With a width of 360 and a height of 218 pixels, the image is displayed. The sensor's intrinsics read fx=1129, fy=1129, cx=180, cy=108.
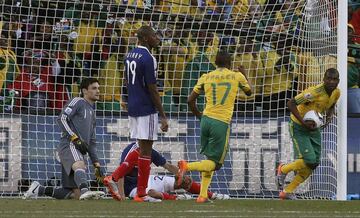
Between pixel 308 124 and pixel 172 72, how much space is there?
2676mm

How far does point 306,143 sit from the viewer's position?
42.5 feet

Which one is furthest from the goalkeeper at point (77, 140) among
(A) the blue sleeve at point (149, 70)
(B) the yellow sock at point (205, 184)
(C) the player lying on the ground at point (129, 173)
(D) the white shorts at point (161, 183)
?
(A) the blue sleeve at point (149, 70)

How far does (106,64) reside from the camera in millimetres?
14859

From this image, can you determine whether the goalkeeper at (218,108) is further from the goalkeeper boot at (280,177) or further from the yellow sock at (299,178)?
the goalkeeper boot at (280,177)

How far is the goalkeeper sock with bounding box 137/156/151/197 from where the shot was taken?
1143 centimetres

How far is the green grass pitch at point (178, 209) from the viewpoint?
916cm

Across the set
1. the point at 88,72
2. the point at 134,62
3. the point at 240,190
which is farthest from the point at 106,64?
the point at 134,62

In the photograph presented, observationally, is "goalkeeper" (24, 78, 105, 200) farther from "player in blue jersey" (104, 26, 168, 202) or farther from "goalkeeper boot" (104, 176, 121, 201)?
"player in blue jersey" (104, 26, 168, 202)

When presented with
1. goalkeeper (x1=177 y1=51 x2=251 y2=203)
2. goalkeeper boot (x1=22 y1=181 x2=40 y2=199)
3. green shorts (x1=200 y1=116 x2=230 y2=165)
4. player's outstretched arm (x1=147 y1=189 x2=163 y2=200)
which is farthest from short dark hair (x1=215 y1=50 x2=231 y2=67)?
goalkeeper boot (x1=22 y1=181 x2=40 y2=199)

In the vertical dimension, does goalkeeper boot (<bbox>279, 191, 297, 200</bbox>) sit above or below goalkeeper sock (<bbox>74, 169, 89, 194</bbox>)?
below

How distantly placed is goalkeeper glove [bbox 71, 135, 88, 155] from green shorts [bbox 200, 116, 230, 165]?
1.45 metres

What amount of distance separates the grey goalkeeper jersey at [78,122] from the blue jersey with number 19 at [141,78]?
1497 millimetres

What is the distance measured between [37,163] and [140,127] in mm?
3316

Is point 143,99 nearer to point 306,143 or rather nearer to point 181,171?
point 181,171
